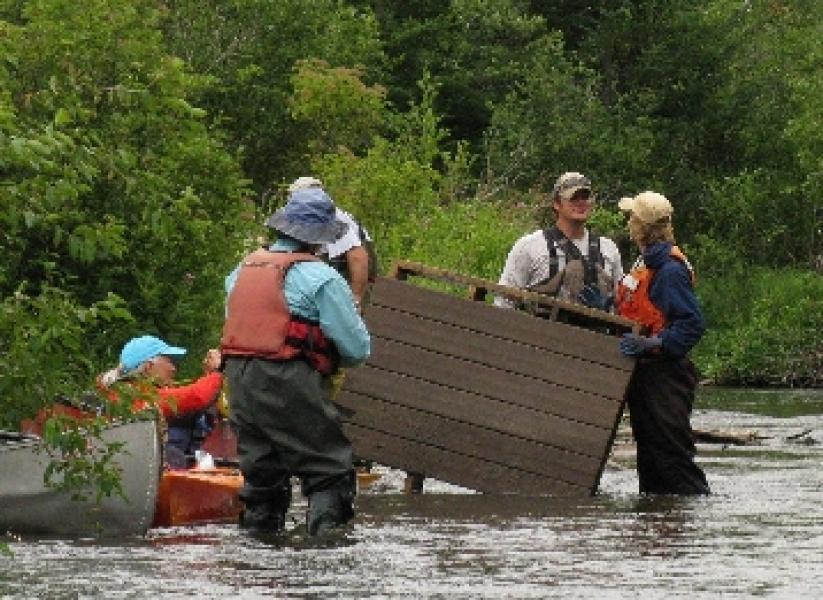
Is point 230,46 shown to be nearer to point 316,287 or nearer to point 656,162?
point 656,162

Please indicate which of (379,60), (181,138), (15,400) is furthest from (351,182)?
(379,60)

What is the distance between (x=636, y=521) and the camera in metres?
13.5

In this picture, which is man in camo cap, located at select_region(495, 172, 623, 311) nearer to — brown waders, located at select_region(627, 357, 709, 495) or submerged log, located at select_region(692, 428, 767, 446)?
brown waders, located at select_region(627, 357, 709, 495)

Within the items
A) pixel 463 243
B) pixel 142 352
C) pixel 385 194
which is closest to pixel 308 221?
pixel 142 352

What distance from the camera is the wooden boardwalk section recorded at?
14742 mm

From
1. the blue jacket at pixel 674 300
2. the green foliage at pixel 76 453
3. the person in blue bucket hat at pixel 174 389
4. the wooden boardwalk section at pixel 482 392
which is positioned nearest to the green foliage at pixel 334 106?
the wooden boardwalk section at pixel 482 392

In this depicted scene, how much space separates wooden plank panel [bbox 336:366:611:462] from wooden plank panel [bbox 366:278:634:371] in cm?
38

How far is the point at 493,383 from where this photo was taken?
1492cm

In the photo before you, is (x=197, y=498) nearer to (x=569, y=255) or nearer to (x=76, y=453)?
(x=76, y=453)

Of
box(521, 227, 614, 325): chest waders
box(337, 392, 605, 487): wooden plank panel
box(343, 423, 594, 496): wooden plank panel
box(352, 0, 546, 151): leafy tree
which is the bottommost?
box(343, 423, 594, 496): wooden plank panel

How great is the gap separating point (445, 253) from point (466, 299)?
16.4 meters

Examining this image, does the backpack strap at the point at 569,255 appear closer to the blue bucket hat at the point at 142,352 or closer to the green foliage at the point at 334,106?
the blue bucket hat at the point at 142,352

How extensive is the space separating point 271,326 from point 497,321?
2892 mm

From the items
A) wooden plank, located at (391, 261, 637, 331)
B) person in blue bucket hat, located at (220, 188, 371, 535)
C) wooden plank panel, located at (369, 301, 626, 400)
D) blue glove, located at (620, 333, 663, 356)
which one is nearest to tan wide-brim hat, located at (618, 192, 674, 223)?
wooden plank, located at (391, 261, 637, 331)
